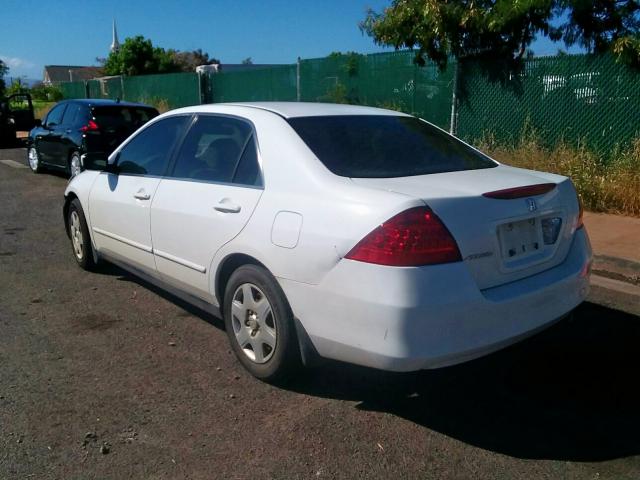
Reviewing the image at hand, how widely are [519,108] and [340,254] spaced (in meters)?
8.24

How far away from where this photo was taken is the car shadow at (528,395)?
326 centimetres

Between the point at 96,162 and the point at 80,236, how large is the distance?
A: 874 millimetres

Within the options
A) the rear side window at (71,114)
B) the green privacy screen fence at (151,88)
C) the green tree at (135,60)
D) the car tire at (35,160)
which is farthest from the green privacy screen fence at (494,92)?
the green tree at (135,60)

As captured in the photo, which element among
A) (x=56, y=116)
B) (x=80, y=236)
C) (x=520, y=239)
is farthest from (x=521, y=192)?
(x=56, y=116)

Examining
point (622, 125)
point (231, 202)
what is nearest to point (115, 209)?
point (231, 202)

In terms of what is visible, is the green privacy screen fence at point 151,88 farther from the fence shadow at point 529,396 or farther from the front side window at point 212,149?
the fence shadow at point 529,396

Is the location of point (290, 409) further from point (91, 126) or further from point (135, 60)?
point (135, 60)

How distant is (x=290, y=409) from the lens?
11.7 ft

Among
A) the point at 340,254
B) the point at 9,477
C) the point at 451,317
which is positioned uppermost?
the point at 340,254

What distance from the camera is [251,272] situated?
368cm

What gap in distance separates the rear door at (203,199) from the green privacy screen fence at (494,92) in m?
6.78

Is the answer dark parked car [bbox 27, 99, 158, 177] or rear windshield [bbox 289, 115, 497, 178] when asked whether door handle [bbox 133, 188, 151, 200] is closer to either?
rear windshield [bbox 289, 115, 497, 178]

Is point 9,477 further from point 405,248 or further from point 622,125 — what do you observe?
point 622,125

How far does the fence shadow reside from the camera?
128 inches
